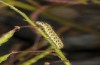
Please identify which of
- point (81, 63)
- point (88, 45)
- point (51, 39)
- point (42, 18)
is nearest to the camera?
point (51, 39)

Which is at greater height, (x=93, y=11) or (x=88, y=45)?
(x=93, y=11)

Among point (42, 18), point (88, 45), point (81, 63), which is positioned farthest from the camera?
point (42, 18)

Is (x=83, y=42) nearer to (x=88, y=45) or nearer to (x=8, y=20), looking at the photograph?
(x=88, y=45)

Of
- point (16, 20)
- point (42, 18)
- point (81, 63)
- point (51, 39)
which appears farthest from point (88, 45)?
point (51, 39)

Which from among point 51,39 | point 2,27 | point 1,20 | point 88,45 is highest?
point 1,20

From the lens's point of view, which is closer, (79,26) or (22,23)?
(79,26)

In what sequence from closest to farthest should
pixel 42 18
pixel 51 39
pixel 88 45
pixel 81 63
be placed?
pixel 51 39 → pixel 81 63 → pixel 88 45 → pixel 42 18

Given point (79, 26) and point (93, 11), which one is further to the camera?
point (93, 11)

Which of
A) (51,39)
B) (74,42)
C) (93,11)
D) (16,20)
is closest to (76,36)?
(74,42)

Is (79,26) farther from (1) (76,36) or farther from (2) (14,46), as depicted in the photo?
(2) (14,46)
